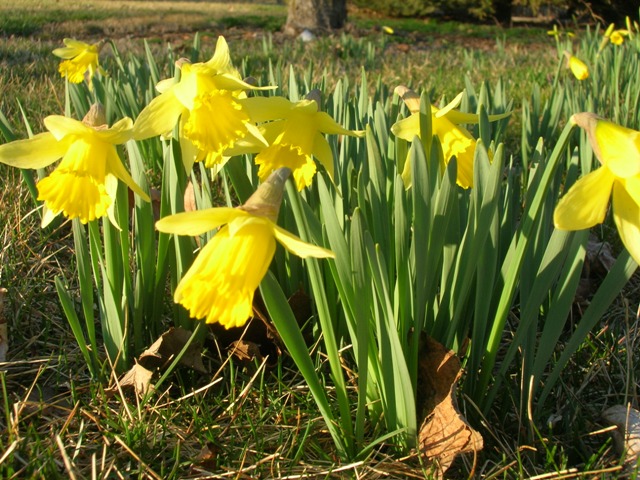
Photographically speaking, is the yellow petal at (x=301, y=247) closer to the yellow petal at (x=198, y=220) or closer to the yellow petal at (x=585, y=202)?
the yellow petal at (x=198, y=220)

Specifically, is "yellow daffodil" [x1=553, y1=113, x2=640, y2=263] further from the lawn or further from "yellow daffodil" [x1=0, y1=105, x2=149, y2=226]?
"yellow daffodil" [x1=0, y1=105, x2=149, y2=226]

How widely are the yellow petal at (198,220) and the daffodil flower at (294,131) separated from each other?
302 mm

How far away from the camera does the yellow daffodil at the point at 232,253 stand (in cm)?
81

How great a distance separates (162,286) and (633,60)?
9.19 ft

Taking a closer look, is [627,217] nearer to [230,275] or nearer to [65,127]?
[230,275]

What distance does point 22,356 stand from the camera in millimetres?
1458

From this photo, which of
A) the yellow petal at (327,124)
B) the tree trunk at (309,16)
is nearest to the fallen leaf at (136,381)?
the yellow petal at (327,124)

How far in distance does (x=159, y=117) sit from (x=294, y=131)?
0.77 feet

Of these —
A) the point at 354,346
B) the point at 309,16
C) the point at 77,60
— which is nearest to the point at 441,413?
the point at 354,346

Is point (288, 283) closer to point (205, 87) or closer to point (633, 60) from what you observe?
point (205, 87)

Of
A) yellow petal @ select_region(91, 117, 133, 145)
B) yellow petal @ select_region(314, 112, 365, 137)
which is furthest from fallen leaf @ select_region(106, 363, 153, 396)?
yellow petal @ select_region(314, 112, 365, 137)

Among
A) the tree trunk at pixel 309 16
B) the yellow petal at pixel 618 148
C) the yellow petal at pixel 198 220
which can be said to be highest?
the yellow petal at pixel 618 148

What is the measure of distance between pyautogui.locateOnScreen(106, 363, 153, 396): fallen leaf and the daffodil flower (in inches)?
18.9

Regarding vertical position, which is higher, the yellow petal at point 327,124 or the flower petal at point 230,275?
the yellow petal at point 327,124
